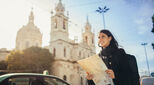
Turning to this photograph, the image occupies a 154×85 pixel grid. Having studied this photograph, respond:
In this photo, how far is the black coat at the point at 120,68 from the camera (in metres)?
1.72

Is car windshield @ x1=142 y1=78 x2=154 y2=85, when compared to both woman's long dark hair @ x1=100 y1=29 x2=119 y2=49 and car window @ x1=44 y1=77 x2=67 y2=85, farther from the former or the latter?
woman's long dark hair @ x1=100 y1=29 x2=119 y2=49

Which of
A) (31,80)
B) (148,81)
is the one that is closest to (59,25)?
(148,81)

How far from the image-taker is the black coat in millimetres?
1720

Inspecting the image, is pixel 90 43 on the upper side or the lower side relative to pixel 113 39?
upper

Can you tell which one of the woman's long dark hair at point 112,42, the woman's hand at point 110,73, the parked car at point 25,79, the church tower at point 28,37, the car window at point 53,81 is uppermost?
the church tower at point 28,37

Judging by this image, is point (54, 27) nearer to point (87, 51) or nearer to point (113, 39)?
point (87, 51)

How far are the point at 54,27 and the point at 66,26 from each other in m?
3.57

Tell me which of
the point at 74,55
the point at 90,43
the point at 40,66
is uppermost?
the point at 90,43

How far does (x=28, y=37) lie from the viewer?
1649 inches

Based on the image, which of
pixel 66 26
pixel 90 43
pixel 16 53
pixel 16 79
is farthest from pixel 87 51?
pixel 16 79

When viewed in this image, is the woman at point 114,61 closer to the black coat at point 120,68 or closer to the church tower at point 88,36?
the black coat at point 120,68

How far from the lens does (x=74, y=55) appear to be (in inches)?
1554

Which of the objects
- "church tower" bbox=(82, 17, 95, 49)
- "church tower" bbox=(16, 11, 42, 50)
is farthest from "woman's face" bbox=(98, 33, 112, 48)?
"church tower" bbox=(82, 17, 95, 49)

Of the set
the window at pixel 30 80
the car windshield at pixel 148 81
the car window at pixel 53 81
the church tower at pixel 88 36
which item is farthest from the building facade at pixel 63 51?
the window at pixel 30 80
